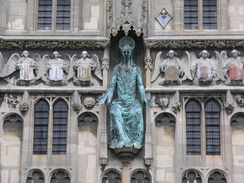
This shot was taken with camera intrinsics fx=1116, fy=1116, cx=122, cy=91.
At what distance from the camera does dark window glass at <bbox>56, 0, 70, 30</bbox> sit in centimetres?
3528

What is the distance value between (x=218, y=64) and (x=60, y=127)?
5.23 meters

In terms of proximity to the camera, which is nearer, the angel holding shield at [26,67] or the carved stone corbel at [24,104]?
the carved stone corbel at [24,104]

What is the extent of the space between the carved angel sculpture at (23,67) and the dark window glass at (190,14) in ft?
15.7

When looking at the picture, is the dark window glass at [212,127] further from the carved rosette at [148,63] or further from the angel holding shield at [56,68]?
the angel holding shield at [56,68]

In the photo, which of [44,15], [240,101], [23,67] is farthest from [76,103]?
[240,101]

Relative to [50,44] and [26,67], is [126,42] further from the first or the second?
[26,67]

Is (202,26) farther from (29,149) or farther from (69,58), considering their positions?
(29,149)

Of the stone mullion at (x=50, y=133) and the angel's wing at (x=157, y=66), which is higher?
the angel's wing at (x=157, y=66)

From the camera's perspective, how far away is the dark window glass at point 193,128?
111 feet

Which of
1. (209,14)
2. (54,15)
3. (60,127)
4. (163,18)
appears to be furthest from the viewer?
(54,15)

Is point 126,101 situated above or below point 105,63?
below

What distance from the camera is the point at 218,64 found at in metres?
34.4

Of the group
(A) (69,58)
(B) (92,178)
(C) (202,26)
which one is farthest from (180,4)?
(B) (92,178)

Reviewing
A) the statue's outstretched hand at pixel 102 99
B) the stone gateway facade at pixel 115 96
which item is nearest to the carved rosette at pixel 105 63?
the stone gateway facade at pixel 115 96
